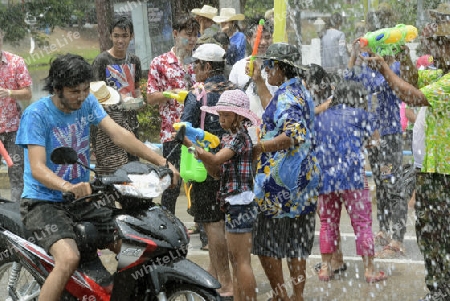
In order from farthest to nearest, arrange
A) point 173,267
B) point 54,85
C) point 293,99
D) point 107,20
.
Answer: point 107,20, point 293,99, point 54,85, point 173,267

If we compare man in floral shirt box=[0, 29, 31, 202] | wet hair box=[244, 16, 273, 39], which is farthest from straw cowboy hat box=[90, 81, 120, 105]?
wet hair box=[244, 16, 273, 39]

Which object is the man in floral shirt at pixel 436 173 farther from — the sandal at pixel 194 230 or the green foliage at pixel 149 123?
the green foliage at pixel 149 123

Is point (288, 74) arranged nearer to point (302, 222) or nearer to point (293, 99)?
point (293, 99)

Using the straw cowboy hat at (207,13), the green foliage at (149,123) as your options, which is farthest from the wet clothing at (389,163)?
the green foliage at (149,123)

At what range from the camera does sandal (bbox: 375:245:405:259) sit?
7.58 m

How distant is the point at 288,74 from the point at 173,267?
172 cm

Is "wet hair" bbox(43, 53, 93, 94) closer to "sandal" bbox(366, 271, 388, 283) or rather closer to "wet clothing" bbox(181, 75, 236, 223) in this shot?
"wet clothing" bbox(181, 75, 236, 223)

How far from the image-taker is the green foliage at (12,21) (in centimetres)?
1842

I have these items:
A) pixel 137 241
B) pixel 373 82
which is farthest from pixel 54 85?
pixel 373 82

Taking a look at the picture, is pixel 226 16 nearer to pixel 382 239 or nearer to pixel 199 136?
pixel 382 239

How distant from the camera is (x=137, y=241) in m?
4.70

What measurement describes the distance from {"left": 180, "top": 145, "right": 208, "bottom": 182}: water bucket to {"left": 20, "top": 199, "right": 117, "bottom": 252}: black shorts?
3.82 ft

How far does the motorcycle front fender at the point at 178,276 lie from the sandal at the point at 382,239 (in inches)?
142

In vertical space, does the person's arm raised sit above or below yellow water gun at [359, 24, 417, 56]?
below
